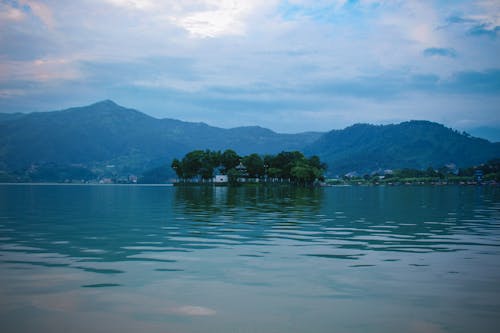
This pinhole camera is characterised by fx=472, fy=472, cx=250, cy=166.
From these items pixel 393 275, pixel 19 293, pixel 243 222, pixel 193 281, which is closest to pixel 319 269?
pixel 393 275

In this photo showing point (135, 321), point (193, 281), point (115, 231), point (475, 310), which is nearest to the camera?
point (135, 321)

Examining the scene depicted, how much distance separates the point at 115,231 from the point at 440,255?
2043 cm

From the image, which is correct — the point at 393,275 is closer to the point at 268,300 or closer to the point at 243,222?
the point at 268,300

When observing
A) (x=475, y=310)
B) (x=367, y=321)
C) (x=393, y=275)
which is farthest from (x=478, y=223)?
(x=367, y=321)

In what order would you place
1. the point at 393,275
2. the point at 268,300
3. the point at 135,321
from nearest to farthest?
the point at 135,321 → the point at 268,300 → the point at 393,275

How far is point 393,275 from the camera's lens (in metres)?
17.2

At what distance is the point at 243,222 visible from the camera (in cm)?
3841

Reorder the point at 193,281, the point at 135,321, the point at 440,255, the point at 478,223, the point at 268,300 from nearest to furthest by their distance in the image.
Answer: the point at 135,321
the point at 268,300
the point at 193,281
the point at 440,255
the point at 478,223

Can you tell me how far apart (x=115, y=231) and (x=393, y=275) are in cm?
2041

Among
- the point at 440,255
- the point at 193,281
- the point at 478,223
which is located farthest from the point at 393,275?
the point at 478,223

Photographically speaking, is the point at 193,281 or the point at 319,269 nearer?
the point at 193,281

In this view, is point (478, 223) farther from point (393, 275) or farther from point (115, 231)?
point (115, 231)

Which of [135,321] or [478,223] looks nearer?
[135,321]

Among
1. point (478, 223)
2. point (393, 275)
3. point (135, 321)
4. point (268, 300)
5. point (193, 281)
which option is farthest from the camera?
point (478, 223)
